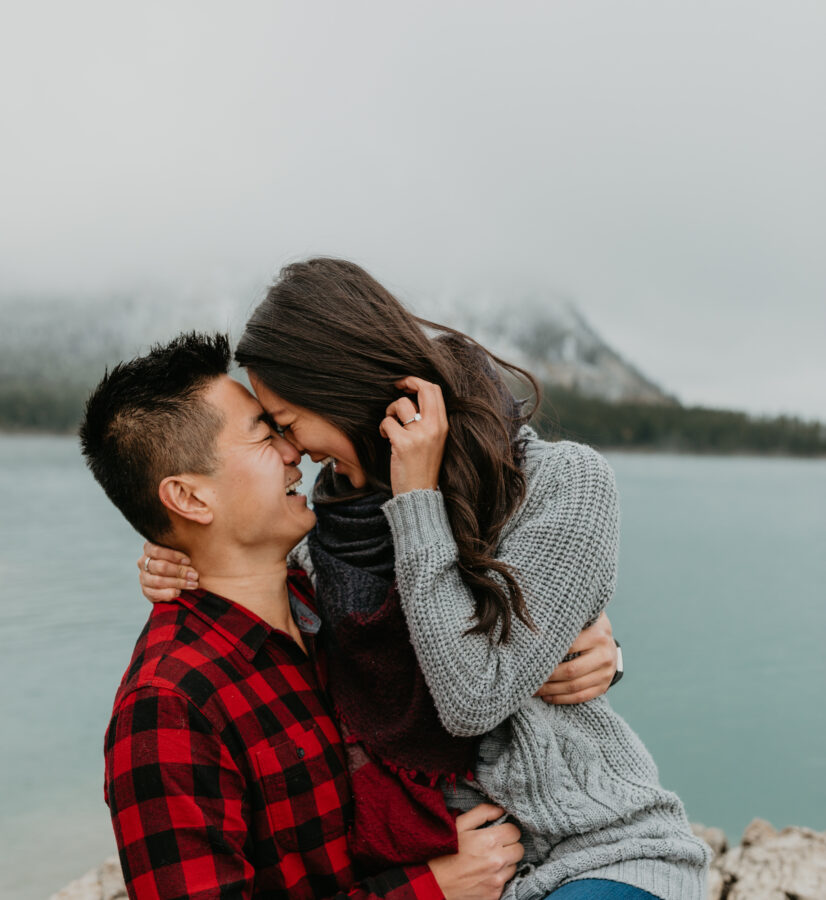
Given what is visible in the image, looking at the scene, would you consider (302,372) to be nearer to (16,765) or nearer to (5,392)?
(16,765)

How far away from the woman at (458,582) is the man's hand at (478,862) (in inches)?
1.7

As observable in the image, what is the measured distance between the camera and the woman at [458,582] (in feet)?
4.78

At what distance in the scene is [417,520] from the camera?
1.52 meters

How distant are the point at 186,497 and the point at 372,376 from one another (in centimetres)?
48

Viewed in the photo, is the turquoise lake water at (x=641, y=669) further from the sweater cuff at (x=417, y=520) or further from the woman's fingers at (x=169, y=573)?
the sweater cuff at (x=417, y=520)

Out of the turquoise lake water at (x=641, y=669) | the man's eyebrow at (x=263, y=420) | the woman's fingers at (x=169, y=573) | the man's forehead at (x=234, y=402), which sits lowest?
the turquoise lake water at (x=641, y=669)

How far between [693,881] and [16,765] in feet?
24.1

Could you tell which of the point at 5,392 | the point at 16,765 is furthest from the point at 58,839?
the point at 5,392

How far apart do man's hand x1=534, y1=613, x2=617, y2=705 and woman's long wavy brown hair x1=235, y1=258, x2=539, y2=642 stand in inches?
10.8

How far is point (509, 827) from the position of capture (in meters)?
1.62

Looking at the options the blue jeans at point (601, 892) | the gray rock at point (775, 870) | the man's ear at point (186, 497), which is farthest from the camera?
the gray rock at point (775, 870)

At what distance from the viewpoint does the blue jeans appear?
145 cm

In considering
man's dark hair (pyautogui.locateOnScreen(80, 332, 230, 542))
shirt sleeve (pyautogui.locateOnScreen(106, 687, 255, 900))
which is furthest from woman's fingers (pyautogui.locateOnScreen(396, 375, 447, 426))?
shirt sleeve (pyautogui.locateOnScreen(106, 687, 255, 900))

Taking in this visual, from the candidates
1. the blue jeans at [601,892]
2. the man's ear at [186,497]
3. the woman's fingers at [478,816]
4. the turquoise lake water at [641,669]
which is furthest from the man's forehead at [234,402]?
the turquoise lake water at [641,669]
